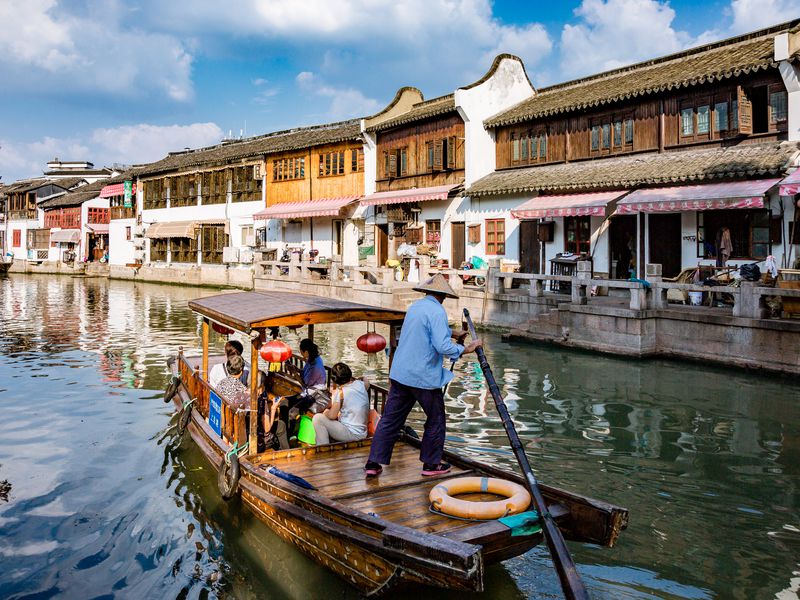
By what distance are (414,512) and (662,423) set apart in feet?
21.0

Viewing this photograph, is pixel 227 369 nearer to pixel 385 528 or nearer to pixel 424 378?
pixel 424 378

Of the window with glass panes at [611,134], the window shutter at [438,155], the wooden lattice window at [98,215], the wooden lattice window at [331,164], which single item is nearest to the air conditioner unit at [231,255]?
the wooden lattice window at [331,164]

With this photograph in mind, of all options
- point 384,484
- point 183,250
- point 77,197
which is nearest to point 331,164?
point 183,250

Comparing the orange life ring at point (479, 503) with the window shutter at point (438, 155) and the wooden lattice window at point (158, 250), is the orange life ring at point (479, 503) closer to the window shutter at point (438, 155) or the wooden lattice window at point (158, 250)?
the window shutter at point (438, 155)

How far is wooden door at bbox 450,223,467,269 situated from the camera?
24938 millimetres

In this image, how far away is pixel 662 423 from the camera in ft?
34.2

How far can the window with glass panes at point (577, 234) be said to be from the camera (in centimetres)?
2069

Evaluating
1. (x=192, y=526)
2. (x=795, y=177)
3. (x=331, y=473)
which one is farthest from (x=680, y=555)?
(x=795, y=177)

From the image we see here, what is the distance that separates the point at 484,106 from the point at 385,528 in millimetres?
21996

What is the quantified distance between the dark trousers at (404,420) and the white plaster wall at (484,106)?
749 inches

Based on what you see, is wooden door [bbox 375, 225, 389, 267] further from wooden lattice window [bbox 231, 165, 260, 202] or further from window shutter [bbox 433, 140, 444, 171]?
wooden lattice window [bbox 231, 165, 260, 202]

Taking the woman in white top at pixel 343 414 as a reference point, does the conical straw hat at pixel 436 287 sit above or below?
above

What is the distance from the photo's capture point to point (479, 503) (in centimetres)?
510

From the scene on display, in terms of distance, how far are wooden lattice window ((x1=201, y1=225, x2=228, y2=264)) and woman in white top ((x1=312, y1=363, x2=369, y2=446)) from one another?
31830 mm
